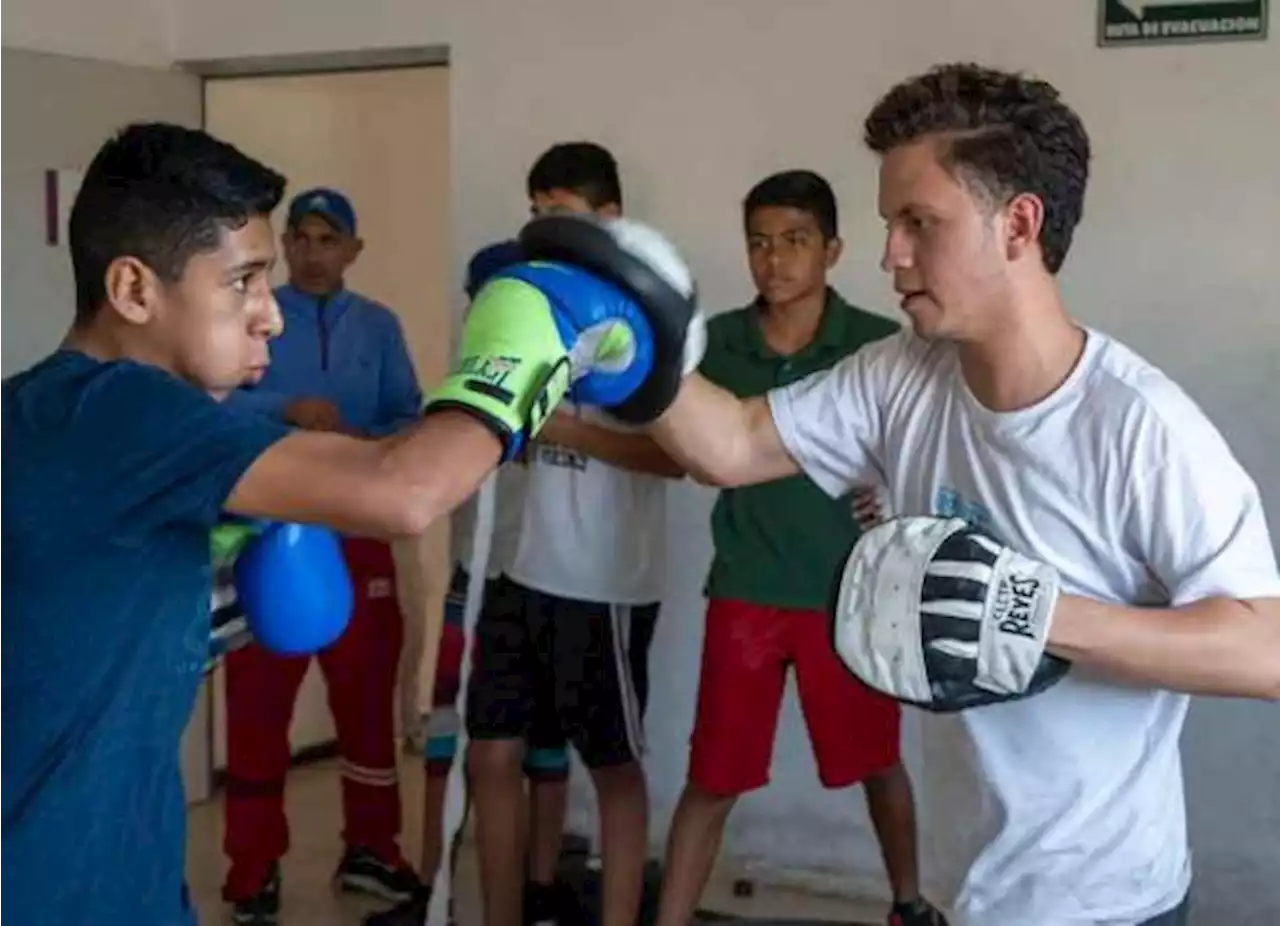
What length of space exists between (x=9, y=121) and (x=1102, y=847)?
3.16 metres

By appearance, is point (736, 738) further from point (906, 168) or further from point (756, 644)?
point (906, 168)

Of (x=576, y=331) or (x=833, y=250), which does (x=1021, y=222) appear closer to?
(x=576, y=331)

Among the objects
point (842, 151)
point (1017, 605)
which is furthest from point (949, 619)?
point (842, 151)

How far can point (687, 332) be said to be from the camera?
76.0 inches

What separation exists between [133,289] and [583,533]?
67.5 inches

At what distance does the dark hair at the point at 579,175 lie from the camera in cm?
343

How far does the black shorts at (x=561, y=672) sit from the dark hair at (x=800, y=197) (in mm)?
780

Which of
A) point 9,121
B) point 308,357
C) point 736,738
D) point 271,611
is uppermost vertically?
point 9,121

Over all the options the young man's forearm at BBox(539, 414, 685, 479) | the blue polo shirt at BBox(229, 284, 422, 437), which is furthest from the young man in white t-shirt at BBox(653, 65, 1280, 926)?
the blue polo shirt at BBox(229, 284, 422, 437)

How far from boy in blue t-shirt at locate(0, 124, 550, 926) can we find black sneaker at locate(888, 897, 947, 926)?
194 centimetres

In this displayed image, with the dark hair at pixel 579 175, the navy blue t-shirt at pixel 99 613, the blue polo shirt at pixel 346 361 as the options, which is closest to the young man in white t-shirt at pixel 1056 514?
the navy blue t-shirt at pixel 99 613

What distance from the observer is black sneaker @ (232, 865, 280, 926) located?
374 cm

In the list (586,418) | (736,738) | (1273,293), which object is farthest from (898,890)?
(1273,293)

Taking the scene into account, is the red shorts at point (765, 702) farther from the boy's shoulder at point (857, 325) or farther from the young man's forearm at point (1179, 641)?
the young man's forearm at point (1179, 641)
